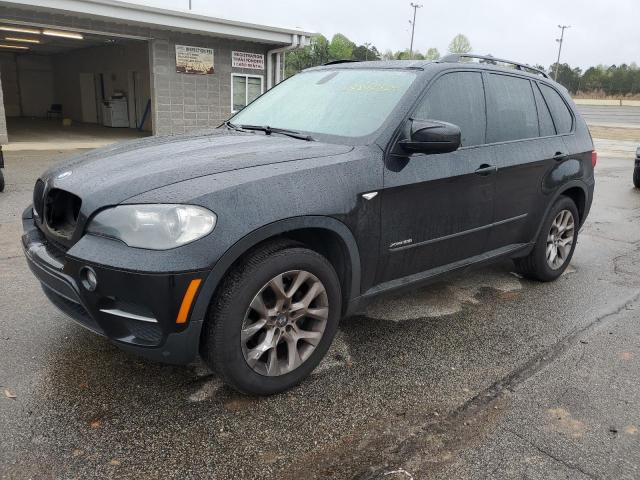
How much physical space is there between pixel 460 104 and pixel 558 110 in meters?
1.46

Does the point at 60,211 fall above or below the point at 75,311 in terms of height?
above

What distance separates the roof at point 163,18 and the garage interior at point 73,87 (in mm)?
2367

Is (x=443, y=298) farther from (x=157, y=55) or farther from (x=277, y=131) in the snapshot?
(x=157, y=55)

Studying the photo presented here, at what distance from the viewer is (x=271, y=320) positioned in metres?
2.74

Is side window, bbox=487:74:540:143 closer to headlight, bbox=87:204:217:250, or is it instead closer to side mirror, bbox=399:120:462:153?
side mirror, bbox=399:120:462:153

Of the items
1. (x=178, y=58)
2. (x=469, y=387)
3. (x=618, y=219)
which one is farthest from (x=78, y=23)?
(x=469, y=387)

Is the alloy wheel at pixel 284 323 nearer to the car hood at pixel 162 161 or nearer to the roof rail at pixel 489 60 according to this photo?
the car hood at pixel 162 161

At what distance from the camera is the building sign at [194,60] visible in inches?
604

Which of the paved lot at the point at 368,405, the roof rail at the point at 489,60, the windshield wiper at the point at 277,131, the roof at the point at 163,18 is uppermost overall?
the roof at the point at 163,18

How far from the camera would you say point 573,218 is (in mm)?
4867

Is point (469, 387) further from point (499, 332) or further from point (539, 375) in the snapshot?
point (499, 332)

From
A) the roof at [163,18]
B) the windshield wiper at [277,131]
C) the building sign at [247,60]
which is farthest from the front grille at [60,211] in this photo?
the building sign at [247,60]

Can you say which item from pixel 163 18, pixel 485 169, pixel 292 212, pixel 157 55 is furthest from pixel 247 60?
pixel 292 212

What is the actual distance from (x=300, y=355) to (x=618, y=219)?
21.8 ft
